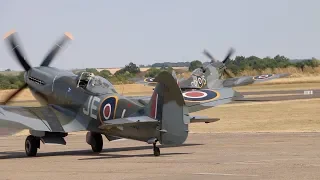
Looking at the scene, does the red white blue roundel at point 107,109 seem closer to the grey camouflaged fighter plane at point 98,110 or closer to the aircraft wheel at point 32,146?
the grey camouflaged fighter plane at point 98,110

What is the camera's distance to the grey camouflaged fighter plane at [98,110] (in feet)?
69.3

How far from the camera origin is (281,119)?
36688 millimetres

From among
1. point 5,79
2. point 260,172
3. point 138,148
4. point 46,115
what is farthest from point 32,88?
point 5,79

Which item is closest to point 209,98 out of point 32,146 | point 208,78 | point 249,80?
point 32,146

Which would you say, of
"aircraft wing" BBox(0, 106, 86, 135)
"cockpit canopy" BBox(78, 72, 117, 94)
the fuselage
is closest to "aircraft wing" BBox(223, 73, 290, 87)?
the fuselage

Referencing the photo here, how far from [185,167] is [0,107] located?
7.93 m

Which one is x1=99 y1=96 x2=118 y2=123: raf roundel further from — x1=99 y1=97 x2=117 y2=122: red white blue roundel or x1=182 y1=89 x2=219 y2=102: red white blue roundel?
x1=182 y1=89 x2=219 y2=102: red white blue roundel

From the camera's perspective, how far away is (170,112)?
829 inches

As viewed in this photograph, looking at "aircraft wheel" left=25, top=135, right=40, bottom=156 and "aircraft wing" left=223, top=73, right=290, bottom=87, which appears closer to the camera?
"aircraft wheel" left=25, top=135, right=40, bottom=156

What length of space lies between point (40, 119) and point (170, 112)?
4877 millimetres

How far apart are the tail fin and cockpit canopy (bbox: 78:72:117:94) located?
3.23 m

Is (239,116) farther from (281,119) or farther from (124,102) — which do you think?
(124,102)

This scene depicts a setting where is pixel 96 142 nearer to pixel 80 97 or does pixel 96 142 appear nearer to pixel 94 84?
pixel 80 97

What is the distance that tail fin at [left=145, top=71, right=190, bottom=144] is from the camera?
68.8 feet
